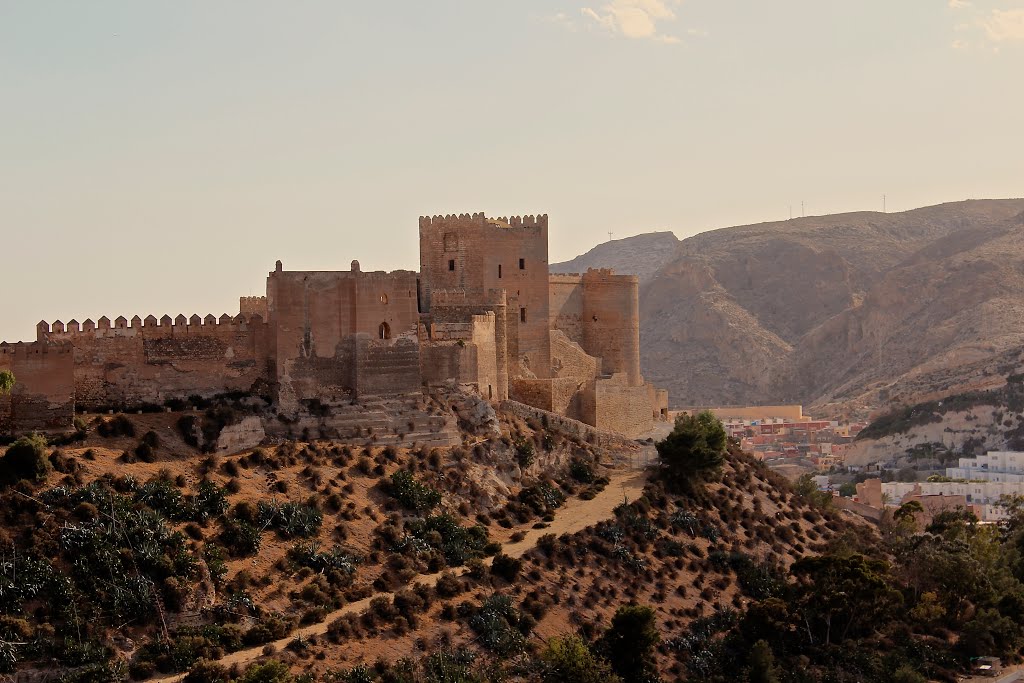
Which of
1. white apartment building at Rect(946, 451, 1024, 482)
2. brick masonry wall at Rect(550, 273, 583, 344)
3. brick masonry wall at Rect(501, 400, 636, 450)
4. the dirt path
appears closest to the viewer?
the dirt path

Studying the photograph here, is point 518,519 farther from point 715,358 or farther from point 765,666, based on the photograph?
point 715,358

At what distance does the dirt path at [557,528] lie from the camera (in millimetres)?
26359

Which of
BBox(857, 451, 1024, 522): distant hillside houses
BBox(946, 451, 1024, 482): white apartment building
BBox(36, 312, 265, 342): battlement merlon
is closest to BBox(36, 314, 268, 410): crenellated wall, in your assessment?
BBox(36, 312, 265, 342): battlement merlon

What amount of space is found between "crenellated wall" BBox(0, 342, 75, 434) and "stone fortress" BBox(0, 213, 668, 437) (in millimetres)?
23

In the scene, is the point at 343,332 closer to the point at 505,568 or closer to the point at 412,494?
the point at 412,494

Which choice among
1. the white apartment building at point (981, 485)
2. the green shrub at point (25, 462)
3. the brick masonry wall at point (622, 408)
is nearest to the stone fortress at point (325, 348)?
the brick masonry wall at point (622, 408)

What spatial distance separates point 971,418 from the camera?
92.6 m

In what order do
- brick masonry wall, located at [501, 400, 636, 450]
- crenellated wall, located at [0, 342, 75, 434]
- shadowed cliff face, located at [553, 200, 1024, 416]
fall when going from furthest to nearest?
shadowed cliff face, located at [553, 200, 1024, 416]
brick masonry wall, located at [501, 400, 636, 450]
crenellated wall, located at [0, 342, 75, 434]

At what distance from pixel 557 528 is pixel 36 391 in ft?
42.5

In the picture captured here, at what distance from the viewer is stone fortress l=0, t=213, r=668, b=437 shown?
108ft

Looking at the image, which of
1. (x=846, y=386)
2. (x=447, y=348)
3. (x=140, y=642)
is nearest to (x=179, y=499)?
(x=140, y=642)

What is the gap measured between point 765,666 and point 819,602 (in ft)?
12.9

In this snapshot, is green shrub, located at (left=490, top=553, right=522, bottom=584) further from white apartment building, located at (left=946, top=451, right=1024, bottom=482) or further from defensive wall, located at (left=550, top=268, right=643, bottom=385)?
white apartment building, located at (left=946, top=451, right=1024, bottom=482)

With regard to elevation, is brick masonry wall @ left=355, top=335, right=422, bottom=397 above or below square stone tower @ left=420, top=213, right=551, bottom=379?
below
